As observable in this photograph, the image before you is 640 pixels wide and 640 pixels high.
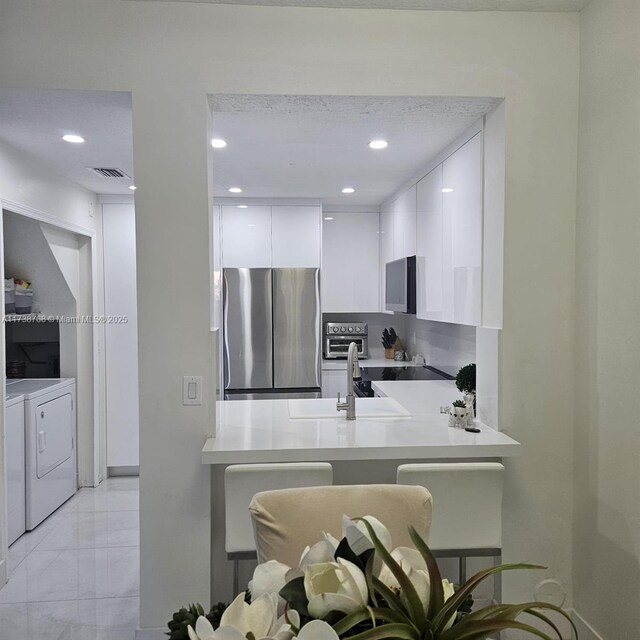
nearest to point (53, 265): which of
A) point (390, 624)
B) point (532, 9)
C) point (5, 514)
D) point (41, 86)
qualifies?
point (5, 514)

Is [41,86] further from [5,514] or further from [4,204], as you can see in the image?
[5,514]

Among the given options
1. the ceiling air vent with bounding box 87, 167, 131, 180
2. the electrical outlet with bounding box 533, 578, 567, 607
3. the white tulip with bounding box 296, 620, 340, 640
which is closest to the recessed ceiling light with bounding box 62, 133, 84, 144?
the ceiling air vent with bounding box 87, 167, 131, 180

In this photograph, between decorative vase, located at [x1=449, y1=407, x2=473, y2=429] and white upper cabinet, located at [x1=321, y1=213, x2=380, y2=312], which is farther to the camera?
white upper cabinet, located at [x1=321, y1=213, x2=380, y2=312]

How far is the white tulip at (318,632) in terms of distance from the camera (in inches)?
24.4

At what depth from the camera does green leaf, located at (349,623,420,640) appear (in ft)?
2.10

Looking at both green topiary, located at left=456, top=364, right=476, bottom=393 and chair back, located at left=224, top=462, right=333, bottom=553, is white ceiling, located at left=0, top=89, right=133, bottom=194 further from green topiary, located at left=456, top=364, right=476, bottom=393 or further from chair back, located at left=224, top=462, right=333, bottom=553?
green topiary, located at left=456, top=364, right=476, bottom=393

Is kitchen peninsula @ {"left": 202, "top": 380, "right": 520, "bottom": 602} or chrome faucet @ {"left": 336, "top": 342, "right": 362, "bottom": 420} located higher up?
chrome faucet @ {"left": 336, "top": 342, "right": 362, "bottom": 420}

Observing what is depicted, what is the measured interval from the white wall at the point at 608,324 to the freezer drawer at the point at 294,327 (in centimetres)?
271

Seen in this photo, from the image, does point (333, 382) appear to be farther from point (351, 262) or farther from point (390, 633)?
point (390, 633)

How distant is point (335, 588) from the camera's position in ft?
2.33

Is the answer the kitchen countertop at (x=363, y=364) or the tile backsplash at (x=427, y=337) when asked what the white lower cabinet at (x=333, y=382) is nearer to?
the kitchen countertop at (x=363, y=364)

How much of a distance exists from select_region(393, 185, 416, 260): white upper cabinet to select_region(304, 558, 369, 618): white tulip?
339cm

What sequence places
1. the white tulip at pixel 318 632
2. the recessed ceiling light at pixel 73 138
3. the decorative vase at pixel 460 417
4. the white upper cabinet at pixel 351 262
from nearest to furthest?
the white tulip at pixel 318 632
the decorative vase at pixel 460 417
the recessed ceiling light at pixel 73 138
the white upper cabinet at pixel 351 262

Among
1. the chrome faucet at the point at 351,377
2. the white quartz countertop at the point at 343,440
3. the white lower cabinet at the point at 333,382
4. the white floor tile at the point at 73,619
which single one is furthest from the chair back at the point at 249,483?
the white lower cabinet at the point at 333,382
